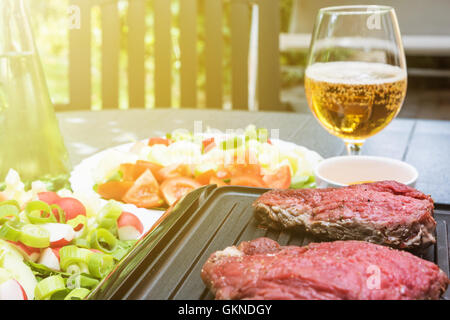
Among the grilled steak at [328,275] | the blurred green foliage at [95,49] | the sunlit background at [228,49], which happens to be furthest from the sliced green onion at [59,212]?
the blurred green foliage at [95,49]

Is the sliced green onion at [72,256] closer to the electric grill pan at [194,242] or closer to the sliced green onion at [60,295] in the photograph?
the sliced green onion at [60,295]

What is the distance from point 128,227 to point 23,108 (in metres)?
0.45

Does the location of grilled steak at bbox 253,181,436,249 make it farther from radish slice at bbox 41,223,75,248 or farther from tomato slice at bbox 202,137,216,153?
tomato slice at bbox 202,137,216,153

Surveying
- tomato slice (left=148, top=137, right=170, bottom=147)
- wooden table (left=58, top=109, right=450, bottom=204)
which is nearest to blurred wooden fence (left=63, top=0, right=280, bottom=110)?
wooden table (left=58, top=109, right=450, bottom=204)

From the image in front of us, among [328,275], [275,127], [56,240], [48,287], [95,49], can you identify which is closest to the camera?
[328,275]

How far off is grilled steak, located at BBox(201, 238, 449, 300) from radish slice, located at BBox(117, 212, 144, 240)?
41 cm

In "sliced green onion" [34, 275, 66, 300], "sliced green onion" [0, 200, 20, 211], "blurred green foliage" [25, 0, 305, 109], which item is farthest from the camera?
"blurred green foliage" [25, 0, 305, 109]

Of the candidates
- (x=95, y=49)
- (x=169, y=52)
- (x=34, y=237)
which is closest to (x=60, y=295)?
(x=34, y=237)

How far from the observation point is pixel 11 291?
875mm

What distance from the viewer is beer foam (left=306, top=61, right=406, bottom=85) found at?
1338 mm

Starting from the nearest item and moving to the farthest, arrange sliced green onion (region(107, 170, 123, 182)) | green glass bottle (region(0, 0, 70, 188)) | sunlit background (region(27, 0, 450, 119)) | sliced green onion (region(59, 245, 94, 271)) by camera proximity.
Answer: sliced green onion (region(59, 245, 94, 271))
green glass bottle (region(0, 0, 70, 188))
sliced green onion (region(107, 170, 123, 182))
sunlit background (region(27, 0, 450, 119))

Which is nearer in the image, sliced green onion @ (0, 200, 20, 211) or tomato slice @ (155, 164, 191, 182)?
sliced green onion @ (0, 200, 20, 211)

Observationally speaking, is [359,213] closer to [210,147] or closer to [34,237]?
[34,237]
